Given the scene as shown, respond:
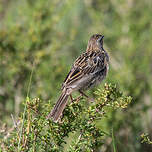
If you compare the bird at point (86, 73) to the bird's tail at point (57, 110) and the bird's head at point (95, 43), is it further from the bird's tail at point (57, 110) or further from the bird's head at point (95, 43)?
the bird's head at point (95, 43)

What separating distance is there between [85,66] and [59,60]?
2.98 meters

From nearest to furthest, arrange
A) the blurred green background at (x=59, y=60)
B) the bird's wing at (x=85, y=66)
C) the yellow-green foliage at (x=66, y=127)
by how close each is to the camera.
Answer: the yellow-green foliage at (x=66, y=127) < the bird's wing at (x=85, y=66) < the blurred green background at (x=59, y=60)

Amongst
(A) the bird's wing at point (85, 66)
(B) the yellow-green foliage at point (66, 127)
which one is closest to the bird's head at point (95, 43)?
(A) the bird's wing at point (85, 66)

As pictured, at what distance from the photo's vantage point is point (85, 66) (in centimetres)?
608

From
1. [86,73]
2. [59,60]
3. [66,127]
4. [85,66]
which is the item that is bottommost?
[66,127]

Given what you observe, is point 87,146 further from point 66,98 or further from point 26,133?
point 66,98

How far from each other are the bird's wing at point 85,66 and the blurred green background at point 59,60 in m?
1.43

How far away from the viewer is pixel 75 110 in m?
4.38

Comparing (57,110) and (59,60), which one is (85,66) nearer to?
(57,110)

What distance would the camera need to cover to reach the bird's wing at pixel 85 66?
18.9 ft

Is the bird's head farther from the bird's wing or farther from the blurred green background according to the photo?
the blurred green background

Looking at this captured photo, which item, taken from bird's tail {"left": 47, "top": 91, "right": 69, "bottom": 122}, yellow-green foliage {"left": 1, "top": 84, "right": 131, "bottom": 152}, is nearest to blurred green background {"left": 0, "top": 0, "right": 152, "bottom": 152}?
bird's tail {"left": 47, "top": 91, "right": 69, "bottom": 122}

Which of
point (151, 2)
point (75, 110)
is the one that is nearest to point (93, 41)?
point (75, 110)

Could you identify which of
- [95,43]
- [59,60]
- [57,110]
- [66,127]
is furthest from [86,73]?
[59,60]
